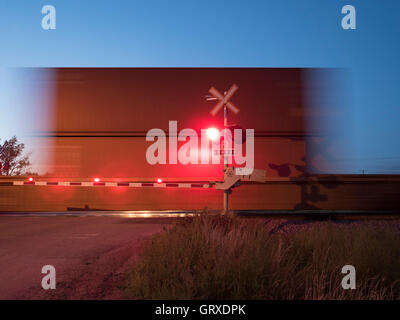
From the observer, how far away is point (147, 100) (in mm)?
10406

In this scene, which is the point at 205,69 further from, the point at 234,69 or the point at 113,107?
the point at 113,107

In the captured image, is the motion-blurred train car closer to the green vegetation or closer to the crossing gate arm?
the crossing gate arm

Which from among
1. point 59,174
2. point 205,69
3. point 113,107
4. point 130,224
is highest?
point 205,69

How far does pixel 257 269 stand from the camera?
9.23 ft

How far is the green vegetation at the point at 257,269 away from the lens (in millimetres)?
2619

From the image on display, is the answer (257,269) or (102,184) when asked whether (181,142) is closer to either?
(102,184)

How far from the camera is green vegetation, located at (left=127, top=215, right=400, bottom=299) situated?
262 centimetres

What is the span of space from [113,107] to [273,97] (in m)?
6.79

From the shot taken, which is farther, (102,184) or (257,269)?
(102,184)

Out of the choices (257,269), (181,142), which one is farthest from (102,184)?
(257,269)

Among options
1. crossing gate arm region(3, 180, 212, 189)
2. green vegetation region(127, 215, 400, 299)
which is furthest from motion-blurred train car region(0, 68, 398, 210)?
green vegetation region(127, 215, 400, 299)

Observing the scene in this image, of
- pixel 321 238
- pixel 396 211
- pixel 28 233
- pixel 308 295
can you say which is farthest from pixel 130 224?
pixel 396 211

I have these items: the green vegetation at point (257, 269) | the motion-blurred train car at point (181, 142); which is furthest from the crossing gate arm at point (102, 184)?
the green vegetation at point (257, 269)

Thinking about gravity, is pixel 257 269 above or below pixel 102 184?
below
